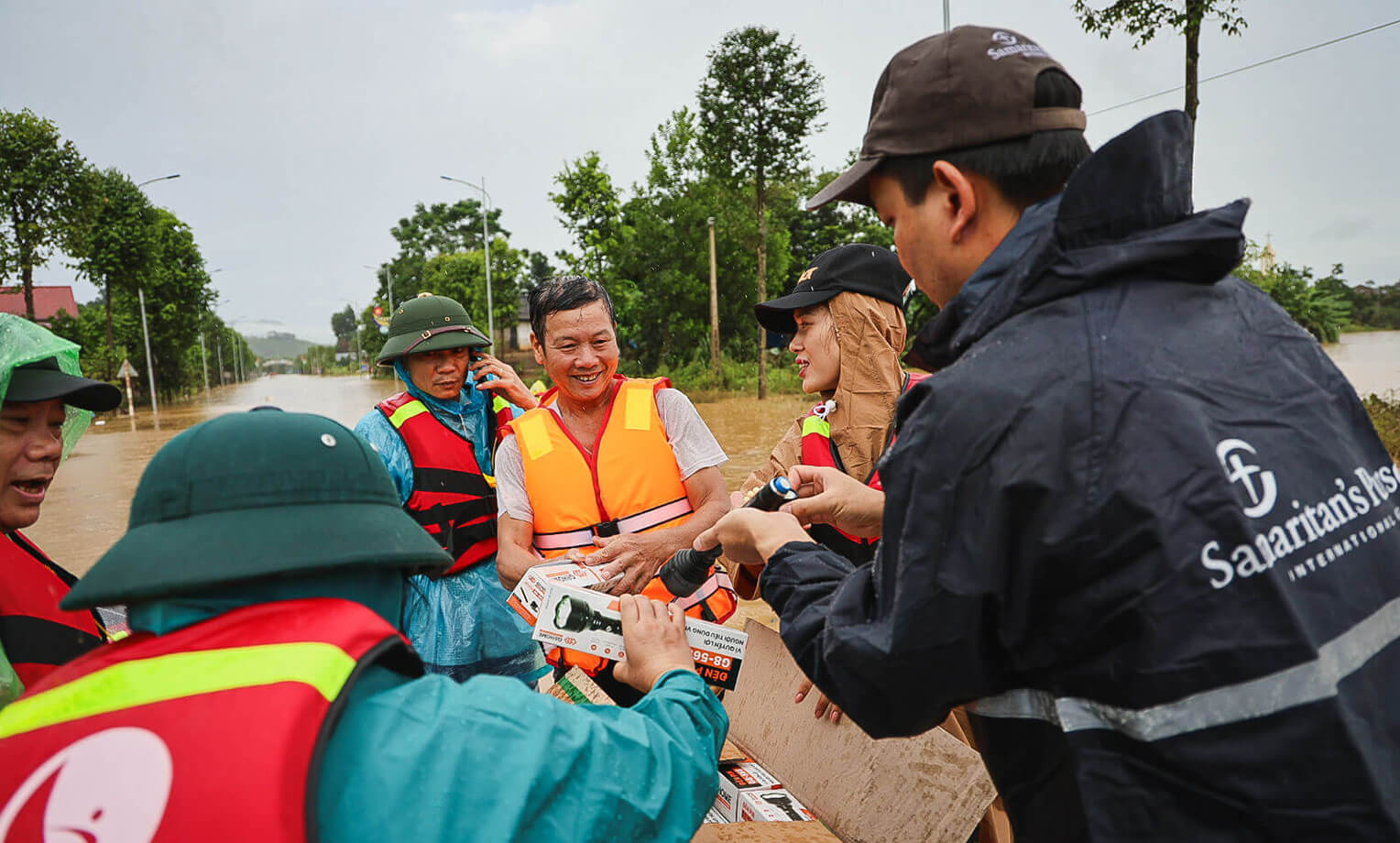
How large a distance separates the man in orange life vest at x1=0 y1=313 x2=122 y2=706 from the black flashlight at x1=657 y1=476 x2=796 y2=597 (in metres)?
1.48

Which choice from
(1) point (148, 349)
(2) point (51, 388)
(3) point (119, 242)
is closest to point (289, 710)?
(2) point (51, 388)

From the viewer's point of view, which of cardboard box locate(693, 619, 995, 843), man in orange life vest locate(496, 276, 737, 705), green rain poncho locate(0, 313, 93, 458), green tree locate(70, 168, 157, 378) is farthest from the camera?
green tree locate(70, 168, 157, 378)

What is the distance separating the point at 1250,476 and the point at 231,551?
1.31 metres

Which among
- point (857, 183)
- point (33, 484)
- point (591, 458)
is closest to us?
point (857, 183)

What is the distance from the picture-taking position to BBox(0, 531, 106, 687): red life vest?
1877 millimetres

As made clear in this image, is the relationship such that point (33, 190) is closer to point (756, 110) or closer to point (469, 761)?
point (756, 110)

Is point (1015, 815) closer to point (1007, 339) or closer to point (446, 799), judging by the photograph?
point (1007, 339)

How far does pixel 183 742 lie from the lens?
908mm

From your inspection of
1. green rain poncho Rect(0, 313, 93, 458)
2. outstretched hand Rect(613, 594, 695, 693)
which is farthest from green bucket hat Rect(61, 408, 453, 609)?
green rain poncho Rect(0, 313, 93, 458)

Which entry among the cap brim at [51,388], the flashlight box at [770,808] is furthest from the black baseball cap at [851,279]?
the cap brim at [51,388]

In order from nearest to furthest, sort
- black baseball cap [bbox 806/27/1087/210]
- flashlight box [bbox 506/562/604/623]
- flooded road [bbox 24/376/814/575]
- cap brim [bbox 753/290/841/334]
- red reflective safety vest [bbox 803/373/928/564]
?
black baseball cap [bbox 806/27/1087/210] < flashlight box [bbox 506/562/604/623] < red reflective safety vest [bbox 803/373/928/564] < cap brim [bbox 753/290/841/334] < flooded road [bbox 24/376/814/575]

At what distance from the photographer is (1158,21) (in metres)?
11.5

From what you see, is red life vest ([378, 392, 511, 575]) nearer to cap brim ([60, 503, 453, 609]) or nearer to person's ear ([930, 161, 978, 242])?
cap brim ([60, 503, 453, 609])

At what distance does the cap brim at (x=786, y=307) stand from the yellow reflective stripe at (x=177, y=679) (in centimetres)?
200
